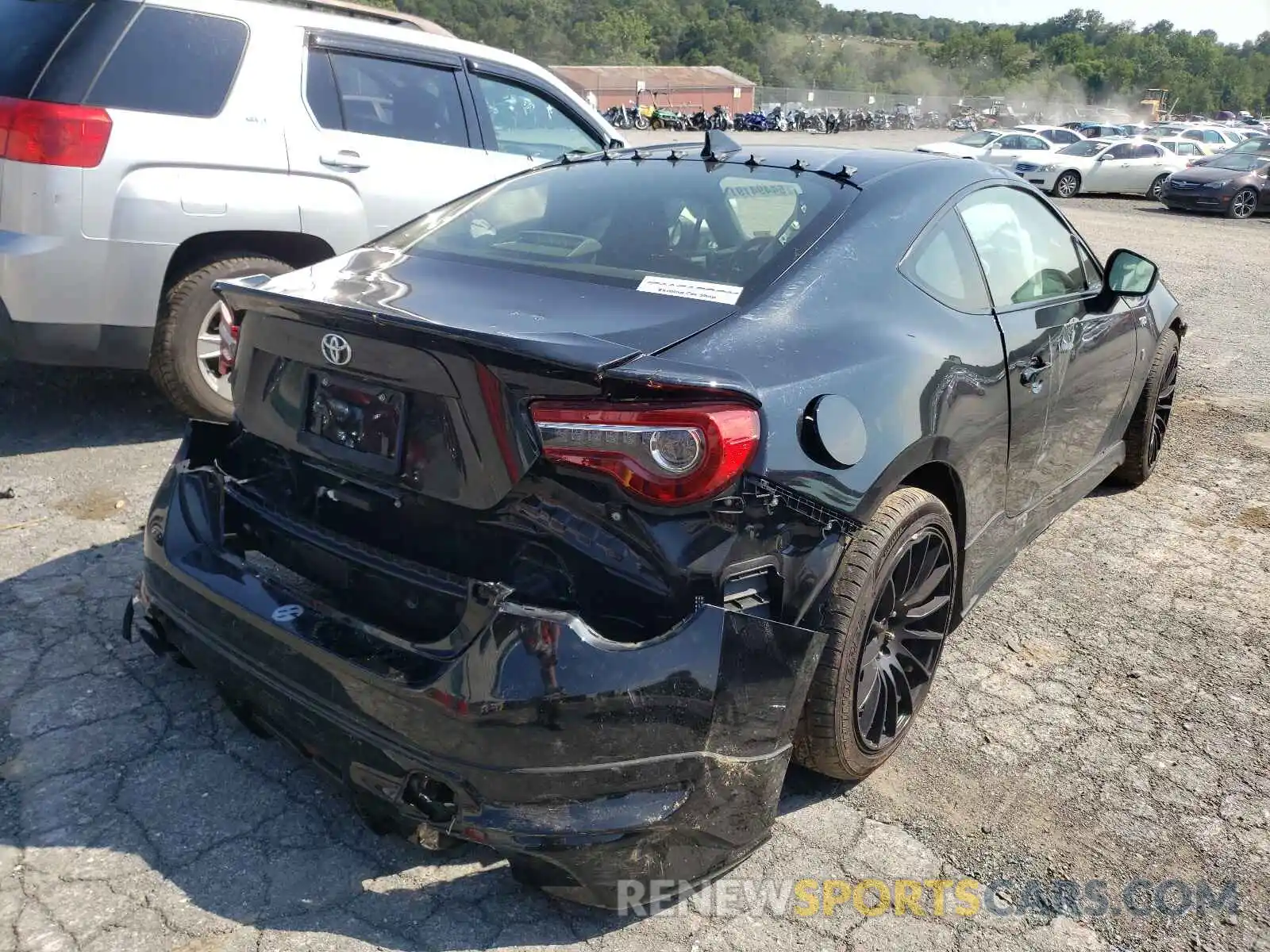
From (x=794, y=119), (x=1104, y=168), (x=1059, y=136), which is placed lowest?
(x=794, y=119)

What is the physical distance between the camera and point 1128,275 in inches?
151

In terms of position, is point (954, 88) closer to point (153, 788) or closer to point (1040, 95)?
point (1040, 95)

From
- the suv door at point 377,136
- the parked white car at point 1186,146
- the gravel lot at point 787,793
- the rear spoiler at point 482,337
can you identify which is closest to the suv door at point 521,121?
the suv door at point 377,136

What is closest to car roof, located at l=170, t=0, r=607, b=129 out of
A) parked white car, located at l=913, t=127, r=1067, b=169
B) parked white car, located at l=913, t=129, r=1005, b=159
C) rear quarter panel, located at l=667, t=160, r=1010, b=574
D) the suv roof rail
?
the suv roof rail

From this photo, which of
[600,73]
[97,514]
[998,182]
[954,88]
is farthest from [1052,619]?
[954,88]

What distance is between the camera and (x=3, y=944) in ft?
6.79

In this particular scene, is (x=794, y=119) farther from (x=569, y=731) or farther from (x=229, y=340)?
(x=569, y=731)

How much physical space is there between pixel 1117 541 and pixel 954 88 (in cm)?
12324

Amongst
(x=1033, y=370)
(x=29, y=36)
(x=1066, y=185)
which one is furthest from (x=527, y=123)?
(x=1066, y=185)

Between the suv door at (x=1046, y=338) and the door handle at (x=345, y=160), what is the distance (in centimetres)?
311

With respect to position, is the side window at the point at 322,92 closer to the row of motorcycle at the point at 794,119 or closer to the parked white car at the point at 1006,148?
the parked white car at the point at 1006,148

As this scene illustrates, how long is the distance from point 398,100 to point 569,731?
4.39 meters

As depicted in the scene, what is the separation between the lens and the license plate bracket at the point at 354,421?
89.6 inches

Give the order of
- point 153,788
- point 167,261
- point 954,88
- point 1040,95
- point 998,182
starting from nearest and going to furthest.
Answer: point 153,788 → point 998,182 → point 167,261 → point 1040,95 → point 954,88
